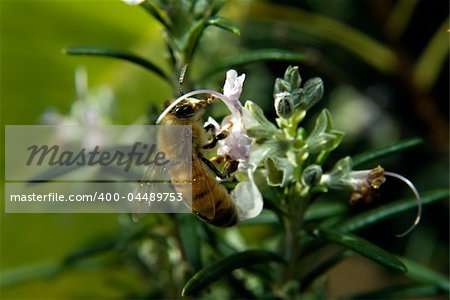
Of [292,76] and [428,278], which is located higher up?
[292,76]

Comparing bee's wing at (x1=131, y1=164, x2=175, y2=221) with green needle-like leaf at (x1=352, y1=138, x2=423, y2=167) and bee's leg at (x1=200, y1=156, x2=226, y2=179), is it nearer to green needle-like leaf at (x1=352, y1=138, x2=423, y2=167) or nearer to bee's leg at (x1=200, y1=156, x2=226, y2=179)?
bee's leg at (x1=200, y1=156, x2=226, y2=179)

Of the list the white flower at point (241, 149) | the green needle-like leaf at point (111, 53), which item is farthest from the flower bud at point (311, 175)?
the green needle-like leaf at point (111, 53)

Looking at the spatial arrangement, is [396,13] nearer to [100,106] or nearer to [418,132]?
[418,132]

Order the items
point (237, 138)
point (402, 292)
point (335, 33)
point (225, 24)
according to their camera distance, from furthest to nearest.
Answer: point (335, 33), point (402, 292), point (225, 24), point (237, 138)

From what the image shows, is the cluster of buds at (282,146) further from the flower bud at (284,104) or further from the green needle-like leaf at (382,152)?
the green needle-like leaf at (382,152)

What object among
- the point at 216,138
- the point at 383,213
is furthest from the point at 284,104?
the point at 383,213

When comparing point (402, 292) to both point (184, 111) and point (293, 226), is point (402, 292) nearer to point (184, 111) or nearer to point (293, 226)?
point (293, 226)
